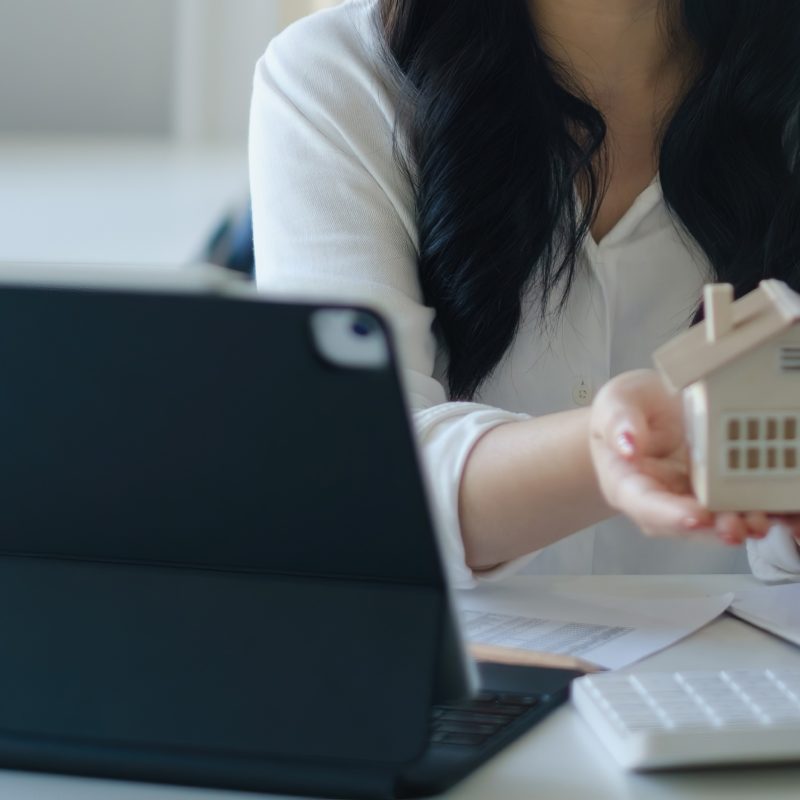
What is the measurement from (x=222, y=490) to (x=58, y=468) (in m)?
0.08

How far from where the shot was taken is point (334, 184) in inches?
46.8

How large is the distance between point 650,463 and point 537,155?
53 cm

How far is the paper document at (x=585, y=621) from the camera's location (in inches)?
32.4

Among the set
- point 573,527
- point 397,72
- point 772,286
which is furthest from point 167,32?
point 772,286

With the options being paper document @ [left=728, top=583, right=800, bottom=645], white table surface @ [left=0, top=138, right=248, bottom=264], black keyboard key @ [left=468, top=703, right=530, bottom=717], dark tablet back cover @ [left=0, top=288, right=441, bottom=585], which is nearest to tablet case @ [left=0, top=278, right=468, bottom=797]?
dark tablet back cover @ [left=0, top=288, right=441, bottom=585]

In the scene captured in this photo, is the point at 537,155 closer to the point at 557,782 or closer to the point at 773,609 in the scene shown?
the point at 773,609

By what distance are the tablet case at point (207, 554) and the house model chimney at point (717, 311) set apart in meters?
0.19

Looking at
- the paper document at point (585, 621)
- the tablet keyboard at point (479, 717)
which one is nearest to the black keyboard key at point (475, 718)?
the tablet keyboard at point (479, 717)

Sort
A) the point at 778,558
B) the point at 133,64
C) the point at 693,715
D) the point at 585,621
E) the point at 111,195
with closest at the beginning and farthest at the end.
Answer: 1. the point at 693,715
2. the point at 585,621
3. the point at 778,558
4. the point at 133,64
5. the point at 111,195

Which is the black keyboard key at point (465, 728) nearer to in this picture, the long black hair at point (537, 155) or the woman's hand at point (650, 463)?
the woman's hand at point (650, 463)

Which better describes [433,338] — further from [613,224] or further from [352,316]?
[352,316]

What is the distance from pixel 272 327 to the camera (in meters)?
0.53

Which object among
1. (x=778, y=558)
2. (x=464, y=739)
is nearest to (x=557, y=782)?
(x=464, y=739)

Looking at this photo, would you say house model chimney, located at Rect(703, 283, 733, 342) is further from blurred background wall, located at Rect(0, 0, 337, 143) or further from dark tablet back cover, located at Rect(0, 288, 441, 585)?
blurred background wall, located at Rect(0, 0, 337, 143)
